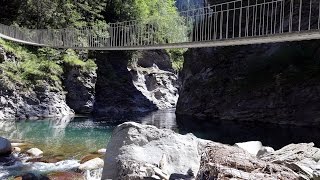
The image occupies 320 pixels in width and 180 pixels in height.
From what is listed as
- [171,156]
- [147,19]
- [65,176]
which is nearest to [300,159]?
[171,156]

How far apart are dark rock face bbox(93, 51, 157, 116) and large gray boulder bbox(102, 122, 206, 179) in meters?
18.4

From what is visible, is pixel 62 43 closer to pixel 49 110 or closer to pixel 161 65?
pixel 49 110

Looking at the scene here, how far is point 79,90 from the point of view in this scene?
2727 centimetres

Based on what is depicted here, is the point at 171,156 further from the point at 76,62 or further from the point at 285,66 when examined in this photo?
the point at 76,62

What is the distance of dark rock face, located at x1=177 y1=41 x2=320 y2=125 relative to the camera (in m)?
22.9

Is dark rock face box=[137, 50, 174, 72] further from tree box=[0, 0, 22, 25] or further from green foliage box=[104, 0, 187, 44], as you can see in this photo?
tree box=[0, 0, 22, 25]

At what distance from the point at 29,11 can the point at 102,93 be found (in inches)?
332

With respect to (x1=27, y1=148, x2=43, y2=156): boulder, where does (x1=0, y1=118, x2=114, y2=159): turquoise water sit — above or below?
below

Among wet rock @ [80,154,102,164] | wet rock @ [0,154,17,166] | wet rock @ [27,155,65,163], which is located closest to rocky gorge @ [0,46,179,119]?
wet rock @ [0,154,17,166]

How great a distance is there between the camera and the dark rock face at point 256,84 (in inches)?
902

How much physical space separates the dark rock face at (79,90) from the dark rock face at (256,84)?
661 cm

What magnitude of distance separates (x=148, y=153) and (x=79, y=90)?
741 inches

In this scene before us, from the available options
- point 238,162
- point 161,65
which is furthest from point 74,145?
point 161,65

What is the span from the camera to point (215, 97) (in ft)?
88.5
